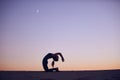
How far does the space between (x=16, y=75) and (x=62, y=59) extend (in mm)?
3616

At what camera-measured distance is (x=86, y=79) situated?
93.6 inches

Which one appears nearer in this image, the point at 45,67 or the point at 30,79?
the point at 30,79

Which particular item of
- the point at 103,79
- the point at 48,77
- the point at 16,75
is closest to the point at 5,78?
the point at 16,75

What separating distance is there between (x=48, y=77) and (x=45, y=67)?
3620 mm

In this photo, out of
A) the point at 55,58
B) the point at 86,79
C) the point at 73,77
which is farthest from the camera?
the point at 55,58

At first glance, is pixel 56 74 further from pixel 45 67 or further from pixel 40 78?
pixel 45 67

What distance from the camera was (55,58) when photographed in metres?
6.06

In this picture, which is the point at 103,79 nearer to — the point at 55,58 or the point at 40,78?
the point at 40,78

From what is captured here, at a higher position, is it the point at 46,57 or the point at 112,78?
the point at 46,57

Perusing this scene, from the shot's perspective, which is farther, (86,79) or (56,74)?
(56,74)

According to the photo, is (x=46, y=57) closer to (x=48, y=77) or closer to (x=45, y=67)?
(x=45, y=67)

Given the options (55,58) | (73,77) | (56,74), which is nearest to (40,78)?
(56,74)

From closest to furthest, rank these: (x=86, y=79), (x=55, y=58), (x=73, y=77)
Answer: (x=86, y=79), (x=73, y=77), (x=55, y=58)

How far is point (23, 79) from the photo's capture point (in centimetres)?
242
